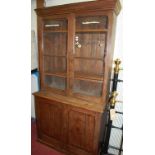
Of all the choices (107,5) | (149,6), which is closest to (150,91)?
(149,6)

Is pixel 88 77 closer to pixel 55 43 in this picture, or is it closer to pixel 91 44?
pixel 91 44

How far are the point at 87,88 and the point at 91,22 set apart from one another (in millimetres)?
873

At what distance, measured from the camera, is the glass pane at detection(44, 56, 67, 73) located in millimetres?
2084

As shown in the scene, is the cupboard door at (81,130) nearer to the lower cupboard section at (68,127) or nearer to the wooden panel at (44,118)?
the lower cupboard section at (68,127)

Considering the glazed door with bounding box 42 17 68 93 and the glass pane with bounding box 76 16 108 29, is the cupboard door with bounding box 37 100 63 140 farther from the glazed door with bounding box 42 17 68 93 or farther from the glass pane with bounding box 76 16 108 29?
the glass pane with bounding box 76 16 108 29

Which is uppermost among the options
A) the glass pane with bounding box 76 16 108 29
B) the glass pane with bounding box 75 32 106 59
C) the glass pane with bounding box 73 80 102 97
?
the glass pane with bounding box 76 16 108 29

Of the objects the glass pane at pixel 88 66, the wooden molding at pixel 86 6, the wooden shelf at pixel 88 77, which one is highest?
the wooden molding at pixel 86 6

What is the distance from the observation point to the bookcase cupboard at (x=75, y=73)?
1603 millimetres

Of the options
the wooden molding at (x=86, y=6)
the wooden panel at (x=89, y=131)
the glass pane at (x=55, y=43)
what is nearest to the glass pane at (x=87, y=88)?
the wooden panel at (x=89, y=131)

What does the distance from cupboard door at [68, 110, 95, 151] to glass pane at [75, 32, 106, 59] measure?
0.80 meters

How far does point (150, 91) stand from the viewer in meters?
0.46

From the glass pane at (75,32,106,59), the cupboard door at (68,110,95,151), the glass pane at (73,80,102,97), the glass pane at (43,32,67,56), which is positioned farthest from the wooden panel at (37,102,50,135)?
the glass pane at (75,32,106,59)
